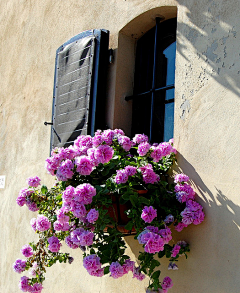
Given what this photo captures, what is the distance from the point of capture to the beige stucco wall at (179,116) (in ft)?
7.14

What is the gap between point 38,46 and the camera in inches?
172

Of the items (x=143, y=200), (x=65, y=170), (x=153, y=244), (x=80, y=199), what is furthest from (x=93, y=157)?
(x=153, y=244)

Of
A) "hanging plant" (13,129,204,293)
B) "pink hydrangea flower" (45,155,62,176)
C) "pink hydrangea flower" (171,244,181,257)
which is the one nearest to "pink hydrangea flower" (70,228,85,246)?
"hanging plant" (13,129,204,293)

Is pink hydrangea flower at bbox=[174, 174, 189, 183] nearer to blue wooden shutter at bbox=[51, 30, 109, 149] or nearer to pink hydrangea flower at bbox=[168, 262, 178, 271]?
pink hydrangea flower at bbox=[168, 262, 178, 271]

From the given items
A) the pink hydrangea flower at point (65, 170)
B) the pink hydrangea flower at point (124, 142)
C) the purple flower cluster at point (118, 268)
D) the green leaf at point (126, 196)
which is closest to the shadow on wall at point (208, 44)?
the pink hydrangea flower at point (124, 142)

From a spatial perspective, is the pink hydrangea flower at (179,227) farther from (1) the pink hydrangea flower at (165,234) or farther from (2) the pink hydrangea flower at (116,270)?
(2) the pink hydrangea flower at (116,270)

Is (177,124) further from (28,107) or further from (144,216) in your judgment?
(28,107)

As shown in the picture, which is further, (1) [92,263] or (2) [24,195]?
(2) [24,195]

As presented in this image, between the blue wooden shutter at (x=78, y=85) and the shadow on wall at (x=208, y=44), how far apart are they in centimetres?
77

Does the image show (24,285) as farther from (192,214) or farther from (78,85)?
(78,85)

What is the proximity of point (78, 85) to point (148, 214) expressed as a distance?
1580 millimetres

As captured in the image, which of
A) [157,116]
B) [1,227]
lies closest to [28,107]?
[1,227]

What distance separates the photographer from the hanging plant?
205cm

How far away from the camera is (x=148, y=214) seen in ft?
6.61
